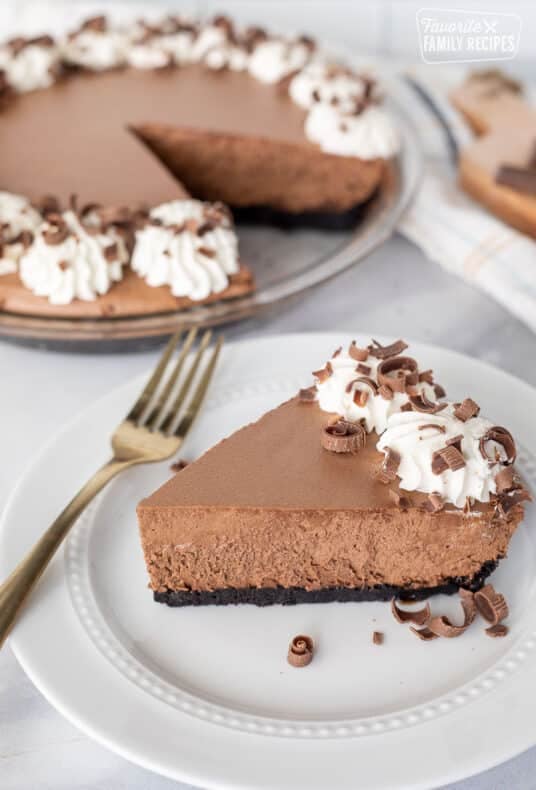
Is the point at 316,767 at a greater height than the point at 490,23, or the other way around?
the point at 490,23

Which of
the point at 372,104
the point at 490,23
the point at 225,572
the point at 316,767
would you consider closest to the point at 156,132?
the point at 372,104

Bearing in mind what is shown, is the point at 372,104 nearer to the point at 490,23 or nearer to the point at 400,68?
the point at 400,68

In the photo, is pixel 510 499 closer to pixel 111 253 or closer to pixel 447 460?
pixel 447 460

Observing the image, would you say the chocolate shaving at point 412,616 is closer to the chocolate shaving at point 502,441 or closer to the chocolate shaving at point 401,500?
the chocolate shaving at point 401,500

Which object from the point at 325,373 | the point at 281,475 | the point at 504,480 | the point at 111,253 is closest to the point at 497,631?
the point at 504,480

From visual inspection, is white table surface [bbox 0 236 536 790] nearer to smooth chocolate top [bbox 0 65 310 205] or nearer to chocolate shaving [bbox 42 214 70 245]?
chocolate shaving [bbox 42 214 70 245]

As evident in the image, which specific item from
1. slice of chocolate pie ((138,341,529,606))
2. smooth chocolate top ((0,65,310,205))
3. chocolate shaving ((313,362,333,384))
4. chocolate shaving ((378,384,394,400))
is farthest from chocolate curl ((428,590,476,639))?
smooth chocolate top ((0,65,310,205))
